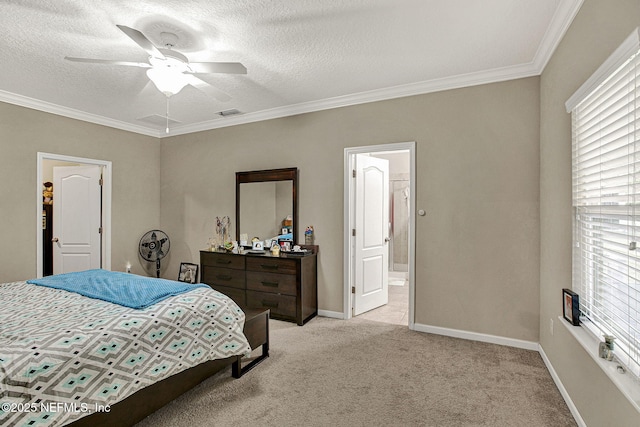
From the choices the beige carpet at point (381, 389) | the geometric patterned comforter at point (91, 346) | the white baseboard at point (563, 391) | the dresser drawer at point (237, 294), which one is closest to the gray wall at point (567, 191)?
the white baseboard at point (563, 391)

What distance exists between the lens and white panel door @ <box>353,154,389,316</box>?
382cm

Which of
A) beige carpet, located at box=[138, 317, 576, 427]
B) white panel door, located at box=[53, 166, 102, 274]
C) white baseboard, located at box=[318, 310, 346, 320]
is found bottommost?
beige carpet, located at box=[138, 317, 576, 427]

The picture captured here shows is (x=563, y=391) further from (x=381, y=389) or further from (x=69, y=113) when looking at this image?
(x=69, y=113)

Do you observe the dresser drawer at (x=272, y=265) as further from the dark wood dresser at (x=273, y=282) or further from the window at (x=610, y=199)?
the window at (x=610, y=199)

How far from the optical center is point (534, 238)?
2840mm

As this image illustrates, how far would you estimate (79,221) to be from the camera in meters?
4.45

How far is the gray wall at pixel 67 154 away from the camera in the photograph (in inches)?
139

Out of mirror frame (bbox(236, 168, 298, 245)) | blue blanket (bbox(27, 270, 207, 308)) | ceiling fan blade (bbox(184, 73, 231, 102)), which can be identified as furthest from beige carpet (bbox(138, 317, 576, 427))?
ceiling fan blade (bbox(184, 73, 231, 102))

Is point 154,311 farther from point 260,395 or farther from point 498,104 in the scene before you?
point 498,104

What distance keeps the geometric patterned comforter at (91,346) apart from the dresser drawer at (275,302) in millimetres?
1276

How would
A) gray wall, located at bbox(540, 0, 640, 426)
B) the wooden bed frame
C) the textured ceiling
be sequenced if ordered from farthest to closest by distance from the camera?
the textured ceiling, the wooden bed frame, gray wall, located at bbox(540, 0, 640, 426)

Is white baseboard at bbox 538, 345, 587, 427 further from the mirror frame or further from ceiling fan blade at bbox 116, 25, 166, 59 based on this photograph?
ceiling fan blade at bbox 116, 25, 166, 59

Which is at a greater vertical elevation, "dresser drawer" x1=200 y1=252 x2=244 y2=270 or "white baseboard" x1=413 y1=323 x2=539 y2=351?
"dresser drawer" x1=200 y1=252 x2=244 y2=270

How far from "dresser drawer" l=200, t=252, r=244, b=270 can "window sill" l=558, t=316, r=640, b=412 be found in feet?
10.3
